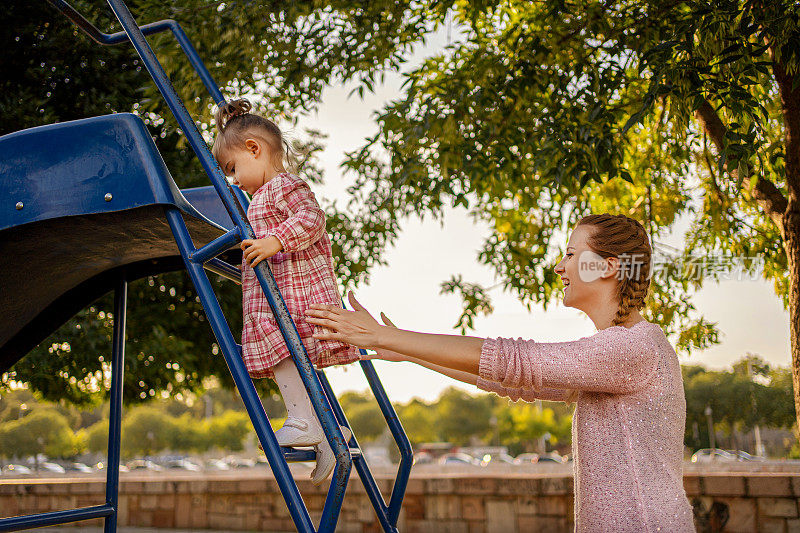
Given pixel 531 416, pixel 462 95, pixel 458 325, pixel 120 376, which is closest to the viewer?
pixel 120 376

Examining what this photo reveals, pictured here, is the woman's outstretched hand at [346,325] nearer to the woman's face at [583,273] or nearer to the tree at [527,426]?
the woman's face at [583,273]

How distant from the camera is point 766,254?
6727 mm

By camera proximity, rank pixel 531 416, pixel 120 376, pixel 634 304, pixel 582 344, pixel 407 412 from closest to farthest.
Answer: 1. pixel 582 344
2. pixel 634 304
3. pixel 120 376
4. pixel 531 416
5. pixel 407 412

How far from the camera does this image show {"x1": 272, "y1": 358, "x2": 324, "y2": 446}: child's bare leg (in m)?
2.13

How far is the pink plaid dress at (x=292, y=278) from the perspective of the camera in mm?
2250

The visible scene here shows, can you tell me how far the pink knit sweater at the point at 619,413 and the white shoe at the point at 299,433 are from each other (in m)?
0.63

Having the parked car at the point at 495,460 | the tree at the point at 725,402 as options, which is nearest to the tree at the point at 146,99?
the parked car at the point at 495,460

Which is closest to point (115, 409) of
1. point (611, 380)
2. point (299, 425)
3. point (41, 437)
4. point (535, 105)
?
point (299, 425)

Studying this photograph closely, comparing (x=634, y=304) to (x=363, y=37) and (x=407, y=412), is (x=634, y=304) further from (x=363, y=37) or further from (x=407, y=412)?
(x=407, y=412)

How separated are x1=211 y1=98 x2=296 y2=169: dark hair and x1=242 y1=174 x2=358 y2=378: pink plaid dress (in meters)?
0.16

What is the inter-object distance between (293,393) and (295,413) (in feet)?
0.24

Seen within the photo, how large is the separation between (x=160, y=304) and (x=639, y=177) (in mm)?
5279

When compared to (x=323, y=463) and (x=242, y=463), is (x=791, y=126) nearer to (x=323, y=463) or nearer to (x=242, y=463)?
(x=323, y=463)

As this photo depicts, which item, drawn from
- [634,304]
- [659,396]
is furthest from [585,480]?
[634,304]
